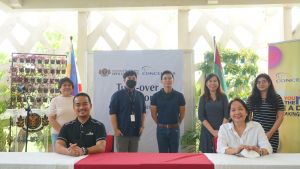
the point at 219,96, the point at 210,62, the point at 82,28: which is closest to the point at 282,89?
the point at 219,96

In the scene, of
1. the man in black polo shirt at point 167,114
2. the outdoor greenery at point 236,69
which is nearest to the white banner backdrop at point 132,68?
the man in black polo shirt at point 167,114

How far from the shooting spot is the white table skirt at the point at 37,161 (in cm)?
194

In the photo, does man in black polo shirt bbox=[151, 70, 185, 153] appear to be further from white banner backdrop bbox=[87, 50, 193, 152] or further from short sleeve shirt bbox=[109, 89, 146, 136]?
white banner backdrop bbox=[87, 50, 193, 152]

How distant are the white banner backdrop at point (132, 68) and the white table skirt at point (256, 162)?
7.24 feet

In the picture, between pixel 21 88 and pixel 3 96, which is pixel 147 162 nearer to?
pixel 21 88

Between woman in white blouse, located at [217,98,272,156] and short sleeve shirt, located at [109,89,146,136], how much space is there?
1435 millimetres

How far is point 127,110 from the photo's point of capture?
3.67 metres

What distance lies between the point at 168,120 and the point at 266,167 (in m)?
1.86

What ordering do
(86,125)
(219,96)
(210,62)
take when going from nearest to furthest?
1. (86,125)
2. (219,96)
3. (210,62)

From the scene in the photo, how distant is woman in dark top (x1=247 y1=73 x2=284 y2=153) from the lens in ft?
10.7

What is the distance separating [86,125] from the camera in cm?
246

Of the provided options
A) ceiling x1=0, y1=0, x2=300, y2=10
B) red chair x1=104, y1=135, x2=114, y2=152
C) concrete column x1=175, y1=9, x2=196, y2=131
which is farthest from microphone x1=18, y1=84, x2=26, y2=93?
red chair x1=104, y1=135, x2=114, y2=152

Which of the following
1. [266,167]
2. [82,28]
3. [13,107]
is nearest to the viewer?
[266,167]

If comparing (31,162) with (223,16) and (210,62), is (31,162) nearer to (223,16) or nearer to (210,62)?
(210,62)
